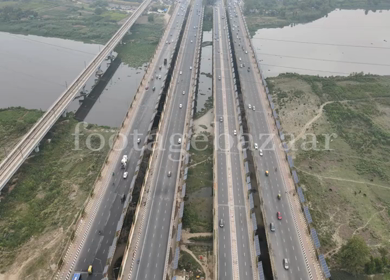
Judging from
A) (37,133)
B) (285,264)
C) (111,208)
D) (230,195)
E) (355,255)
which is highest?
(37,133)

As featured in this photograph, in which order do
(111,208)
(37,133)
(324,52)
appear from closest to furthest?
(111,208), (37,133), (324,52)

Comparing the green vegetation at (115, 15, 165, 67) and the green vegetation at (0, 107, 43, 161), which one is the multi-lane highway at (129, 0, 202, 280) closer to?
the green vegetation at (115, 15, 165, 67)

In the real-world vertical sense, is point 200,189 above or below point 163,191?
below

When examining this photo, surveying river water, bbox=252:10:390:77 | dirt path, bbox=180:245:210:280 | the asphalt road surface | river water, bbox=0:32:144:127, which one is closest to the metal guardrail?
river water, bbox=0:32:144:127

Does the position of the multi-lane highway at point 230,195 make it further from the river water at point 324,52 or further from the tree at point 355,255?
the river water at point 324,52

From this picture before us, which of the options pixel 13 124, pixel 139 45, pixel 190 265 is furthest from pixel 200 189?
pixel 139 45

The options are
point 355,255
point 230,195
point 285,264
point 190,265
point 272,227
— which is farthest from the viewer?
point 230,195

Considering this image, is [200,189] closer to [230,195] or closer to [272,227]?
[230,195]
